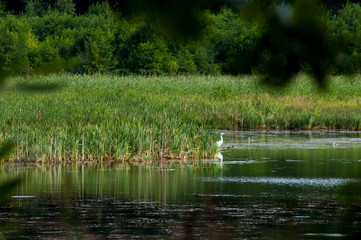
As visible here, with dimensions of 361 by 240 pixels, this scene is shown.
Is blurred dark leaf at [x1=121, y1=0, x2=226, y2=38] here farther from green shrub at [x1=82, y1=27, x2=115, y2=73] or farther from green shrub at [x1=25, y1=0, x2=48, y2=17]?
green shrub at [x1=82, y1=27, x2=115, y2=73]

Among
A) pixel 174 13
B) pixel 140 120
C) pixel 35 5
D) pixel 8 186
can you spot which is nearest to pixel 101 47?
pixel 140 120

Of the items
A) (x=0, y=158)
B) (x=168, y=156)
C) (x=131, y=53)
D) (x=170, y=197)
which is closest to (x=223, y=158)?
(x=168, y=156)

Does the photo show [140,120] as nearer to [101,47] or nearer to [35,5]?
[35,5]

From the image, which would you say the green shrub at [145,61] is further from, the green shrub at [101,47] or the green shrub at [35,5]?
the green shrub at [35,5]

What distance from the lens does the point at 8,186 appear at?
4.78ft

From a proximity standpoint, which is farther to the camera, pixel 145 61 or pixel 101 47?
pixel 145 61

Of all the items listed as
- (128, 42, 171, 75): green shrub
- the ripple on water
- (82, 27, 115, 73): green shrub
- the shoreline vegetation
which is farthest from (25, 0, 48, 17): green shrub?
(128, 42, 171, 75): green shrub

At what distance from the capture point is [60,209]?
854 centimetres

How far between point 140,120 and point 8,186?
1185 cm

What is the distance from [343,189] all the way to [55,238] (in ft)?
19.7

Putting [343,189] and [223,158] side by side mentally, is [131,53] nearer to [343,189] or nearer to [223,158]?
[223,158]

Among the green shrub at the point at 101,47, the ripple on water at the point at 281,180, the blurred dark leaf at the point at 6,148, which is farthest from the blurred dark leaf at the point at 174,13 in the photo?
the green shrub at the point at 101,47

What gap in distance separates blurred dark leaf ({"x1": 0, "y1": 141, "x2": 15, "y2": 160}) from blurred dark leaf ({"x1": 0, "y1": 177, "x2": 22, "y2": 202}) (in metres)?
0.06

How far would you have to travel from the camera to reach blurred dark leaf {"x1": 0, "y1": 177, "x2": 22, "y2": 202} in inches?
55.4
